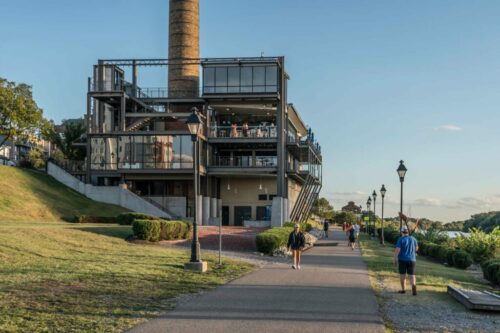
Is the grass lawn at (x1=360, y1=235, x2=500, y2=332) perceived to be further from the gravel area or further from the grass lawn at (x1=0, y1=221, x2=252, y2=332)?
the grass lawn at (x1=0, y1=221, x2=252, y2=332)

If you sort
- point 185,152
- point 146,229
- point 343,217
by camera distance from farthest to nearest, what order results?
1. point 343,217
2. point 185,152
3. point 146,229

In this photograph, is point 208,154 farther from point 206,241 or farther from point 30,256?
point 30,256

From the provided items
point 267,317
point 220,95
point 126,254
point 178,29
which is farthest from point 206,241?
point 178,29

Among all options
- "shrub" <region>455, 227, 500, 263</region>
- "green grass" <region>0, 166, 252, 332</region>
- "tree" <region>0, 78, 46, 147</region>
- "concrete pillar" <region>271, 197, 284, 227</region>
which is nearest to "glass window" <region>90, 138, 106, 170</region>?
"tree" <region>0, 78, 46, 147</region>

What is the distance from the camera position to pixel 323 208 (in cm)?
11219

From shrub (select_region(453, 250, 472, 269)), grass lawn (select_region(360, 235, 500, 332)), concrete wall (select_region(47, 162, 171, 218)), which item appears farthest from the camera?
concrete wall (select_region(47, 162, 171, 218))

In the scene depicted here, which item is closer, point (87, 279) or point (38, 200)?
point (87, 279)

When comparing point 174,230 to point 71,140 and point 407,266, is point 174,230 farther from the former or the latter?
point 71,140

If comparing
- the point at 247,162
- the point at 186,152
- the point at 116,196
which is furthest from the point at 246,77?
the point at 116,196

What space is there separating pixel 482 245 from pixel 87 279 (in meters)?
21.6

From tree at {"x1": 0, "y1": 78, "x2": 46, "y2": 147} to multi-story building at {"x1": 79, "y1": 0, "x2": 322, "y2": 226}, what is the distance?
518 cm

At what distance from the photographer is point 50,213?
39.8 meters

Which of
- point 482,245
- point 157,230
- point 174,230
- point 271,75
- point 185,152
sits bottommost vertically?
point 482,245

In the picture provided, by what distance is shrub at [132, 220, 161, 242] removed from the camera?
24830mm
